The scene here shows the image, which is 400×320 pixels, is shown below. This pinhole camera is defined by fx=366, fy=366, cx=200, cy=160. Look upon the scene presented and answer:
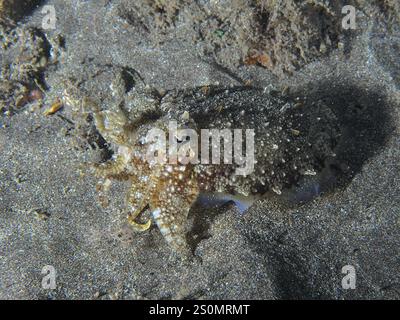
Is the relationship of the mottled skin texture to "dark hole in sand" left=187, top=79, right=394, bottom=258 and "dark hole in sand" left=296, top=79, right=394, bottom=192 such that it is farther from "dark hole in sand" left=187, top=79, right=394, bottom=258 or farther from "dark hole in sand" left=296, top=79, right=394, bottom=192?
"dark hole in sand" left=296, top=79, right=394, bottom=192

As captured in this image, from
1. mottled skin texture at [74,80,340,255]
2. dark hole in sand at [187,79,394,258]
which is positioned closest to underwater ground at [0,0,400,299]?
dark hole in sand at [187,79,394,258]

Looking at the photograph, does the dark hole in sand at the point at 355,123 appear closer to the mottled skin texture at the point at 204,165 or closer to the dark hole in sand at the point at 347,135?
the dark hole in sand at the point at 347,135

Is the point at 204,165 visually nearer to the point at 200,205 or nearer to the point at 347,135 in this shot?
the point at 200,205

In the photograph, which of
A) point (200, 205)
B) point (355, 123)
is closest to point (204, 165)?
point (200, 205)

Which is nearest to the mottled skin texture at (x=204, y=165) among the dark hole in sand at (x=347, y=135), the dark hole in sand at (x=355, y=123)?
the dark hole in sand at (x=347, y=135)

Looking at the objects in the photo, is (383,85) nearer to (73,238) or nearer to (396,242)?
(396,242)
